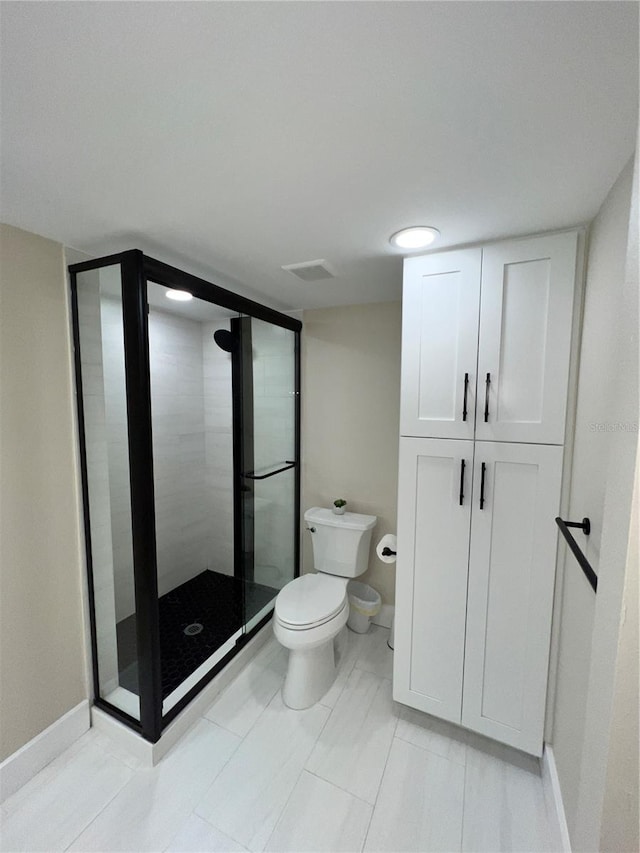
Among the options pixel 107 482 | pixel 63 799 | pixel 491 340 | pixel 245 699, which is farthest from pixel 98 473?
pixel 491 340

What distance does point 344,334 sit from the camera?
2248mm

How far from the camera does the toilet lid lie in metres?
1.68

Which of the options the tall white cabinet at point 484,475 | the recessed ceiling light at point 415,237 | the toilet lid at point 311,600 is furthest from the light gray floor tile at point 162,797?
the recessed ceiling light at point 415,237

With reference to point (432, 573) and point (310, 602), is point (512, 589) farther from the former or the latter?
point (310, 602)

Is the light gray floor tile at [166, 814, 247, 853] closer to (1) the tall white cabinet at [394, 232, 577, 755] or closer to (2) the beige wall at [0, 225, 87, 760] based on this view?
(2) the beige wall at [0, 225, 87, 760]

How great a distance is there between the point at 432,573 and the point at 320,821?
96cm

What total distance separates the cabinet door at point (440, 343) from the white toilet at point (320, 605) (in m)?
0.95

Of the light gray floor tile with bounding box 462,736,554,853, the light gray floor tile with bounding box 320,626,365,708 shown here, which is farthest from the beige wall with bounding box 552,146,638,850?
the light gray floor tile with bounding box 320,626,365,708

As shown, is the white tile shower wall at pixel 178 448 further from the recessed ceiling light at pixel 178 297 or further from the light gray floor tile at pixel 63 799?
the light gray floor tile at pixel 63 799

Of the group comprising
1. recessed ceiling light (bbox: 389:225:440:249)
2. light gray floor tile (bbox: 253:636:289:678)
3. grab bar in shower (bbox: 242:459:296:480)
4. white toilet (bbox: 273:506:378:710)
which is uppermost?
recessed ceiling light (bbox: 389:225:440:249)

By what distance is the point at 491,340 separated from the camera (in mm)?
1324

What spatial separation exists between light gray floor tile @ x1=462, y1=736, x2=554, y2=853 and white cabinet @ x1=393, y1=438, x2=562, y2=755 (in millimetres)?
121

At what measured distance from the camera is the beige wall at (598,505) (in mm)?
532

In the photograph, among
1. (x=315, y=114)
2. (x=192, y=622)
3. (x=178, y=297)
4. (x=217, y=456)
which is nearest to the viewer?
(x=315, y=114)
